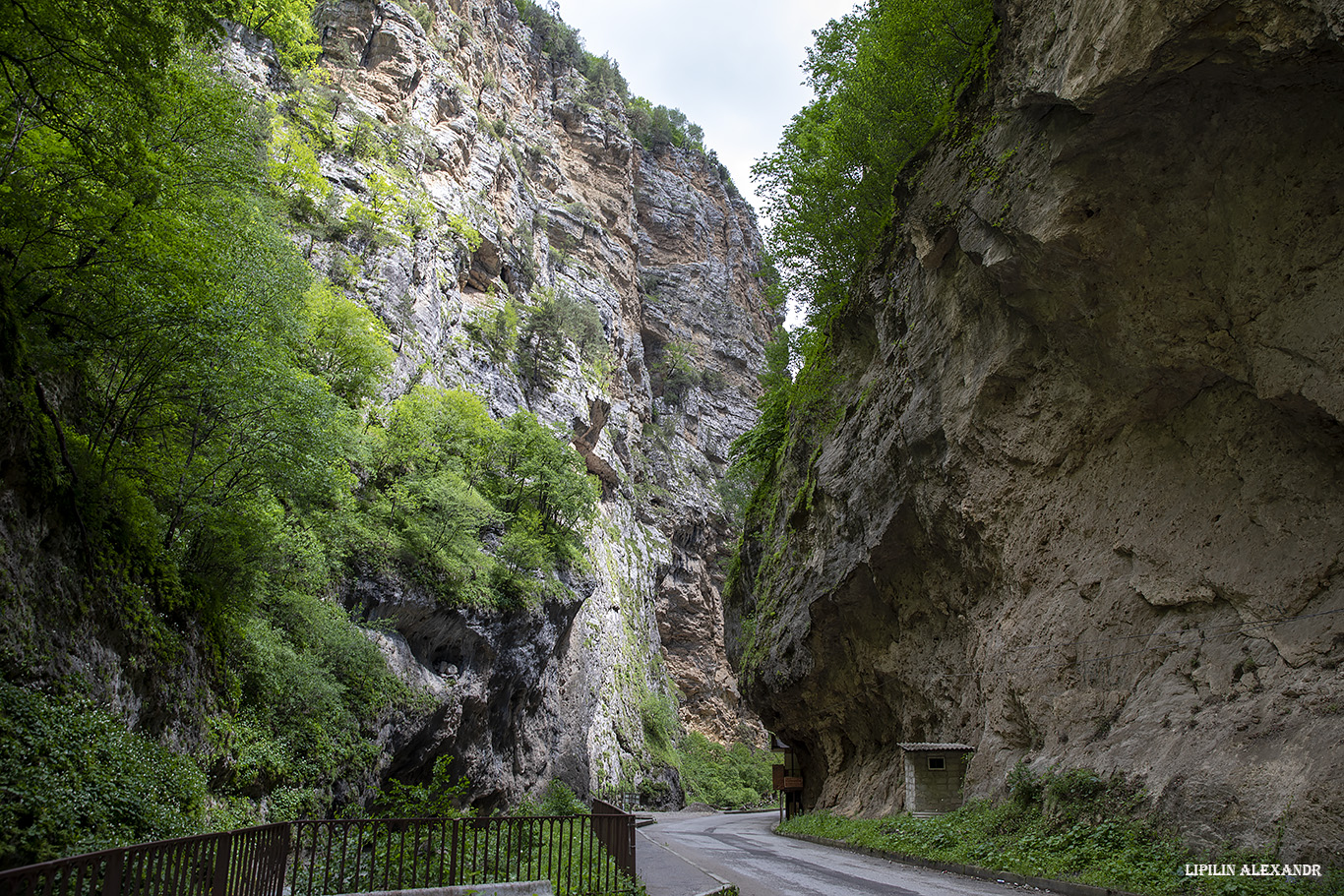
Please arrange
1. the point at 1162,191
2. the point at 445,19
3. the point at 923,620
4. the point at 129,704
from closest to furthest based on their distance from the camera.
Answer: the point at 129,704 → the point at 1162,191 → the point at 923,620 → the point at 445,19

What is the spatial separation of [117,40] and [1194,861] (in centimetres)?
1427

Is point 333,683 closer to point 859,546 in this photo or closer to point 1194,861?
point 859,546

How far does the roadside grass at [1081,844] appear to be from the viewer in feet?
24.8

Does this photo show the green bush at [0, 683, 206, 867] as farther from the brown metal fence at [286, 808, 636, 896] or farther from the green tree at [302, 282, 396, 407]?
the green tree at [302, 282, 396, 407]

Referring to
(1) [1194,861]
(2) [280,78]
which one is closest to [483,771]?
(1) [1194,861]

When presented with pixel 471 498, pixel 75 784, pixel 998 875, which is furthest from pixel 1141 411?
pixel 471 498

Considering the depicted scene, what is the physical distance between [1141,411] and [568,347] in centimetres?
3621

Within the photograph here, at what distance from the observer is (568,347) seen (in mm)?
44469

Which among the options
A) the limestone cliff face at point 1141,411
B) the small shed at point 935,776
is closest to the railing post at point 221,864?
the limestone cliff face at point 1141,411

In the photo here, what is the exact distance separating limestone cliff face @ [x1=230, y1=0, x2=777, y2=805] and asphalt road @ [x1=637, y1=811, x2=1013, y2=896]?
27.7 feet

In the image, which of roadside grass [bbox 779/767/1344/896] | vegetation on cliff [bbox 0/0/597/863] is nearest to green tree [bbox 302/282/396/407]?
vegetation on cliff [bbox 0/0/597/863]

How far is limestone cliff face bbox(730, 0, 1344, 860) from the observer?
8.62m

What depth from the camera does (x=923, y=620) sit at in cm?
1745

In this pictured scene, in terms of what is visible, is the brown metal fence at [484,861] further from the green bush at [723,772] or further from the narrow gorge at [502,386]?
the green bush at [723,772]
